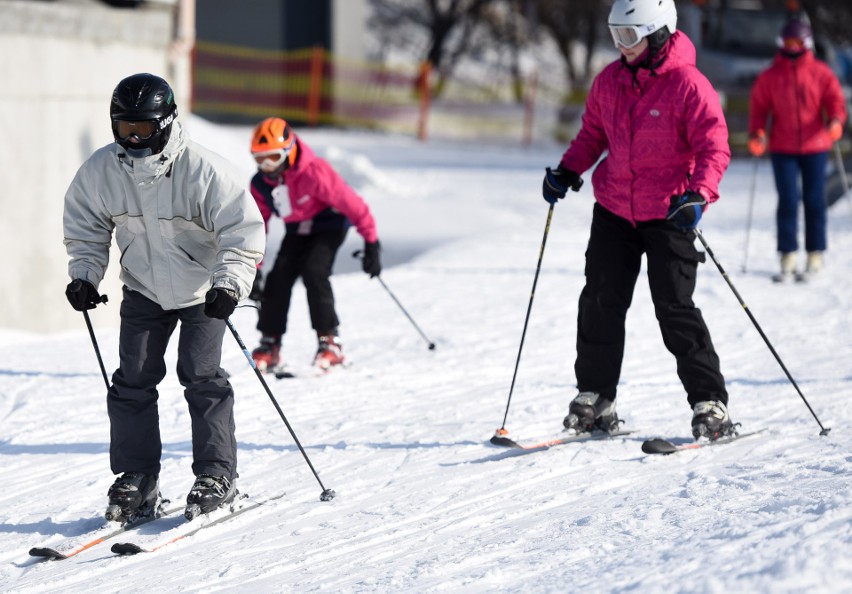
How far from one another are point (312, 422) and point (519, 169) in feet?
43.4

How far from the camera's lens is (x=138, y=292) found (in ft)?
14.5

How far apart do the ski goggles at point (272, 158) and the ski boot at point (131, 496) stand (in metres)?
2.30

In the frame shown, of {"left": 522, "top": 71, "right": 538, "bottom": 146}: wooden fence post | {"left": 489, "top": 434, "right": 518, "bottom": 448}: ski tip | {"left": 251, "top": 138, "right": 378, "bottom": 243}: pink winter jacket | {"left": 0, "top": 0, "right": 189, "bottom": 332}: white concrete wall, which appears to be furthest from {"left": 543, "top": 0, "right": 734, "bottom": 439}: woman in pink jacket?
{"left": 522, "top": 71, "right": 538, "bottom": 146}: wooden fence post

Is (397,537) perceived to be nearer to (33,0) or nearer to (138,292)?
(138,292)

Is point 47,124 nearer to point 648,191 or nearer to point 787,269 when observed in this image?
point 787,269

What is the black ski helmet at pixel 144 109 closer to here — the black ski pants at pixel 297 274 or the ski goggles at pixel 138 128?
the ski goggles at pixel 138 128

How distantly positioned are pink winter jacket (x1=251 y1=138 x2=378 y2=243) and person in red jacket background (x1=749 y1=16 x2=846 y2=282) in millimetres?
3544

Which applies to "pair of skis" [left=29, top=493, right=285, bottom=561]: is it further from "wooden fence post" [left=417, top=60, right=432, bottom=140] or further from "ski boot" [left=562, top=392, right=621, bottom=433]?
"wooden fence post" [left=417, top=60, right=432, bottom=140]

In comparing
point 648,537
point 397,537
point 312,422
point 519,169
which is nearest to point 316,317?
point 312,422

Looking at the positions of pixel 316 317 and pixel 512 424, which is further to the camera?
pixel 316 317

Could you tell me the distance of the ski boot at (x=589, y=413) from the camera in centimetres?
528

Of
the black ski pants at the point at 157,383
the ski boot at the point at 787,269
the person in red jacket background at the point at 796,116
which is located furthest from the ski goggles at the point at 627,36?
the ski boot at the point at 787,269

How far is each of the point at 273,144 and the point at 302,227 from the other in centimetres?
62

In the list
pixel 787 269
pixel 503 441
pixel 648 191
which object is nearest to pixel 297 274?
pixel 503 441
